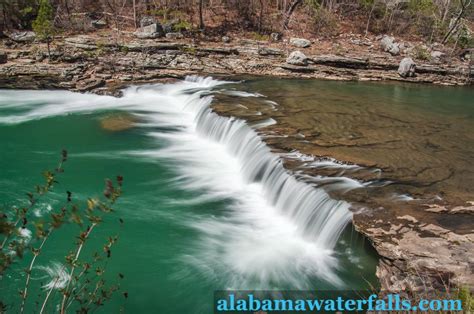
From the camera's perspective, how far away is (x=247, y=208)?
28.6 ft

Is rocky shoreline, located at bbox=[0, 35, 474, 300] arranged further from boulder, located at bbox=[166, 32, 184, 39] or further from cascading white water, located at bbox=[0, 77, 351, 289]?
cascading white water, located at bbox=[0, 77, 351, 289]

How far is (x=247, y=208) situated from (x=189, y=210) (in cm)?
129

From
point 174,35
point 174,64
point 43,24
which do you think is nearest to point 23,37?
point 43,24

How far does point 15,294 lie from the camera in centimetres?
598

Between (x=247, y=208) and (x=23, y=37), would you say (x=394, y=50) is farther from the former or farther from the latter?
(x=23, y=37)

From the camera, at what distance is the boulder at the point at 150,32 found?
25.1 metres

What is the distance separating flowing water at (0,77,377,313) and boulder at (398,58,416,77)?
15572mm

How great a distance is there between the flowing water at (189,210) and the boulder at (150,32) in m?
11.8

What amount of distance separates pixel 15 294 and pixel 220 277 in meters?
3.17

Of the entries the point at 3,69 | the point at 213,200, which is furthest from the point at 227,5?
the point at 213,200

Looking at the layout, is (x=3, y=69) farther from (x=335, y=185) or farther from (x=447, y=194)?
(x=447, y=194)

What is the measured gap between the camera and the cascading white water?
22.4 ft

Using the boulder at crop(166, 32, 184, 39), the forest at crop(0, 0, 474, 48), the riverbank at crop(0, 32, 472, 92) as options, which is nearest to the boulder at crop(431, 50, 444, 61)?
the riverbank at crop(0, 32, 472, 92)

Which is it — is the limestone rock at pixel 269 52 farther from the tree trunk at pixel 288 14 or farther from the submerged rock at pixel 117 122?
the submerged rock at pixel 117 122
